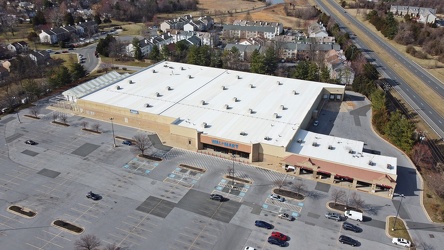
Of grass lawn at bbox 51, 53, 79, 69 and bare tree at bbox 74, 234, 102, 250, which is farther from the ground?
grass lawn at bbox 51, 53, 79, 69

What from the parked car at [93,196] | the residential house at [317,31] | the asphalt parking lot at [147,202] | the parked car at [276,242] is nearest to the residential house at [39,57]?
the asphalt parking lot at [147,202]

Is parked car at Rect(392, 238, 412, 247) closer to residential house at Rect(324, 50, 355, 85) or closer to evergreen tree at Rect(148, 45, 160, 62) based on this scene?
residential house at Rect(324, 50, 355, 85)

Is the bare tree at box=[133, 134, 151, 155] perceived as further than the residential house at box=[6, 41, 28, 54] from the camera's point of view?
No

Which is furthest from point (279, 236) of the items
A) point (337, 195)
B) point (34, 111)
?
point (34, 111)

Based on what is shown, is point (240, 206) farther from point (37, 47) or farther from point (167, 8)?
point (167, 8)

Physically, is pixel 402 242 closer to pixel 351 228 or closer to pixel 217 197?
pixel 351 228

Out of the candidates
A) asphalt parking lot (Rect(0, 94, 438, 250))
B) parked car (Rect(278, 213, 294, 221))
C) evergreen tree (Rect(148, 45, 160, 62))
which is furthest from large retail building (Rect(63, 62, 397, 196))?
evergreen tree (Rect(148, 45, 160, 62))
